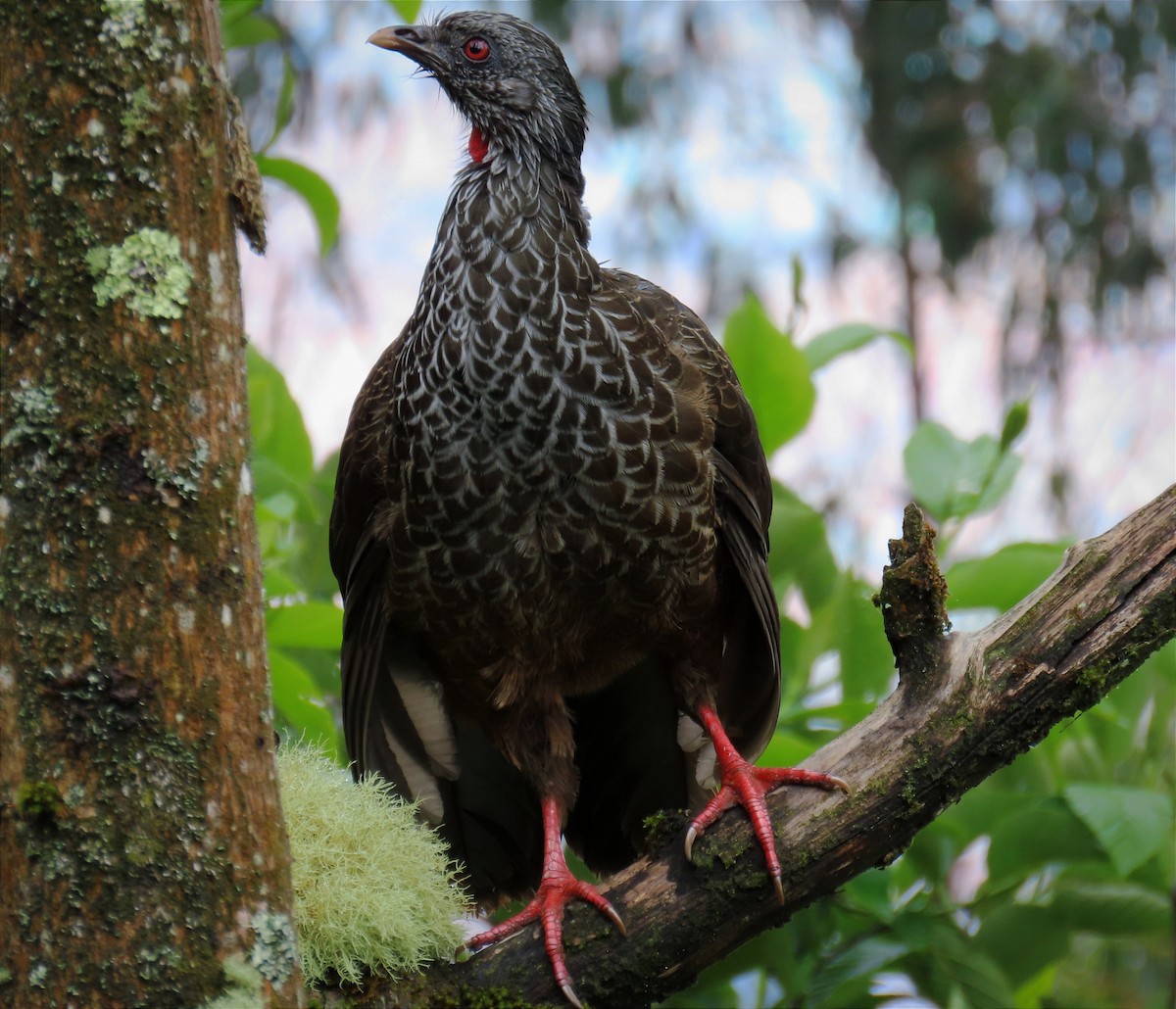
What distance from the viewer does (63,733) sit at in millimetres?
1554

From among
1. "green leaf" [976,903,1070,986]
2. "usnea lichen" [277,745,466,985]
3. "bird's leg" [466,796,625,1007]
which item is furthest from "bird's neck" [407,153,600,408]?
"green leaf" [976,903,1070,986]

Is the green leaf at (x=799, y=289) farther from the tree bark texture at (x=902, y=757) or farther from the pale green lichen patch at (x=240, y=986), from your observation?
the pale green lichen patch at (x=240, y=986)

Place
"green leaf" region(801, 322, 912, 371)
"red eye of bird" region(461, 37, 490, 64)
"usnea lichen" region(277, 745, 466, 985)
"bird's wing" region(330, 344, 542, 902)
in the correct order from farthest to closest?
1. "green leaf" region(801, 322, 912, 371)
2. "red eye of bird" region(461, 37, 490, 64)
3. "bird's wing" region(330, 344, 542, 902)
4. "usnea lichen" region(277, 745, 466, 985)

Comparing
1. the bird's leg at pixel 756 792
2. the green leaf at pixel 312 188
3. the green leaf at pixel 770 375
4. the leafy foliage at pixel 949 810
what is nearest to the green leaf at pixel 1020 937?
the leafy foliage at pixel 949 810

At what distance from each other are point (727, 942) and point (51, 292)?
165cm

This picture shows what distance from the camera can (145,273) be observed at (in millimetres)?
1641

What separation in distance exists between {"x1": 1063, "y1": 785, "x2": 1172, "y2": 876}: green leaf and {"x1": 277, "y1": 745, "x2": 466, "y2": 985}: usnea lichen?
1226 mm

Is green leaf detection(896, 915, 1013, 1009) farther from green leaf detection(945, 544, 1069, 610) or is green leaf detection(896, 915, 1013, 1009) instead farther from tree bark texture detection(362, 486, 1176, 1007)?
green leaf detection(945, 544, 1069, 610)

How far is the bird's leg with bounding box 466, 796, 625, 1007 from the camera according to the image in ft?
7.76

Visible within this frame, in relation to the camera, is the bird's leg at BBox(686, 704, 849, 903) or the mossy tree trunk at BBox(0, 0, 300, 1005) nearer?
the mossy tree trunk at BBox(0, 0, 300, 1005)

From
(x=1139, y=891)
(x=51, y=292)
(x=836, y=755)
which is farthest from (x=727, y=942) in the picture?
(x=51, y=292)

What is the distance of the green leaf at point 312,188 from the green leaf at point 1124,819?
6.95ft

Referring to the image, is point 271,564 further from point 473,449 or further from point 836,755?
point 836,755

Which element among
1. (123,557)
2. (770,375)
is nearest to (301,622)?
(123,557)
